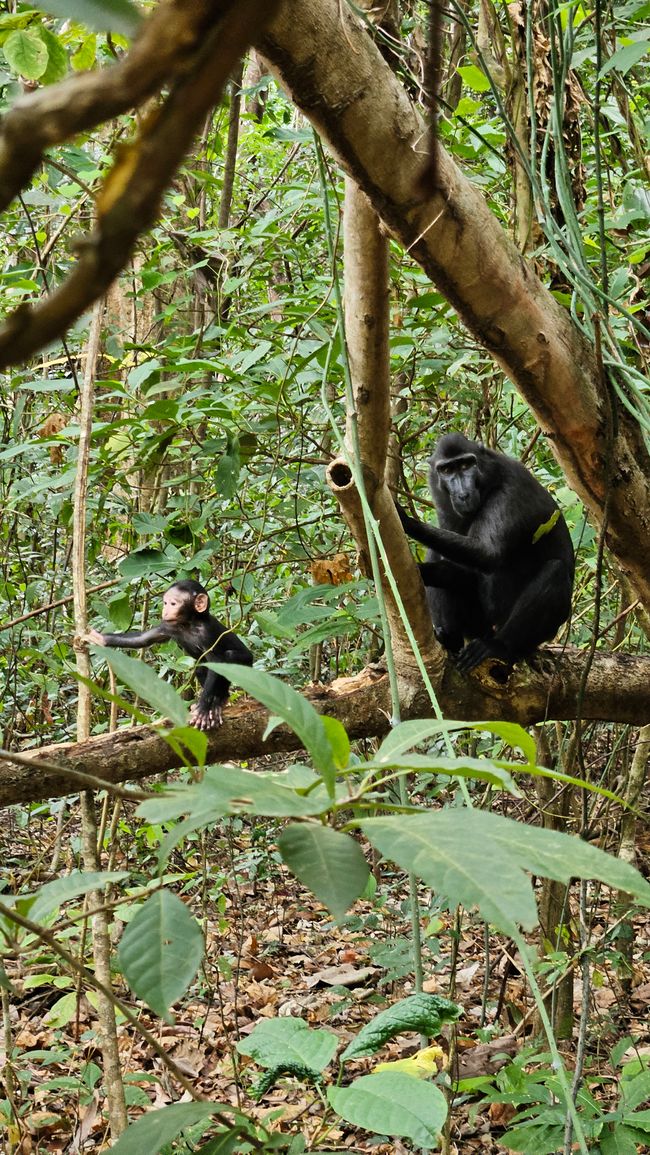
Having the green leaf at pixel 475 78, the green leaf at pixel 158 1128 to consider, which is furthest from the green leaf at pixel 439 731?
the green leaf at pixel 475 78

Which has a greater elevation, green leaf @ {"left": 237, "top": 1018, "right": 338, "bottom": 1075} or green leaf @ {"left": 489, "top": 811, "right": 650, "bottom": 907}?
green leaf @ {"left": 489, "top": 811, "right": 650, "bottom": 907}

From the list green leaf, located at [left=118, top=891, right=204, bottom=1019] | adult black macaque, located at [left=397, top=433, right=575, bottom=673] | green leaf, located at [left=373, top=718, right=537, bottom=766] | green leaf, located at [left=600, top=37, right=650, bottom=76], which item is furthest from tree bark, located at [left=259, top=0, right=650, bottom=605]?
green leaf, located at [left=118, top=891, right=204, bottom=1019]

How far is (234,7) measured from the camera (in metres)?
0.47

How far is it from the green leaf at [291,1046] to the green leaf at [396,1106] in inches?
5.7

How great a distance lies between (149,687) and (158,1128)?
2.37 ft

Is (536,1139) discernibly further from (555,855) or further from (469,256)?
(555,855)

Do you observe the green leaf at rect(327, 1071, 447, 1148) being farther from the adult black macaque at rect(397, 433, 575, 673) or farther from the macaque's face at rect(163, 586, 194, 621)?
the adult black macaque at rect(397, 433, 575, 673)

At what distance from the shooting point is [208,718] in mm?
4547

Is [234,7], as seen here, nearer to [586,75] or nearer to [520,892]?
[520,892]

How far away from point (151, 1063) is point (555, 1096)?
241 centimetres

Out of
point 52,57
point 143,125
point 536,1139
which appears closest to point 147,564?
point 52,57

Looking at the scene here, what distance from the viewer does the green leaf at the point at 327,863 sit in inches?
32.7

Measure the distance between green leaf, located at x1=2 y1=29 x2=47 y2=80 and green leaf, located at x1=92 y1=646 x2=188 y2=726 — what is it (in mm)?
2345

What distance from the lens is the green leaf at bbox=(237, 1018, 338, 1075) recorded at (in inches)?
78.4
